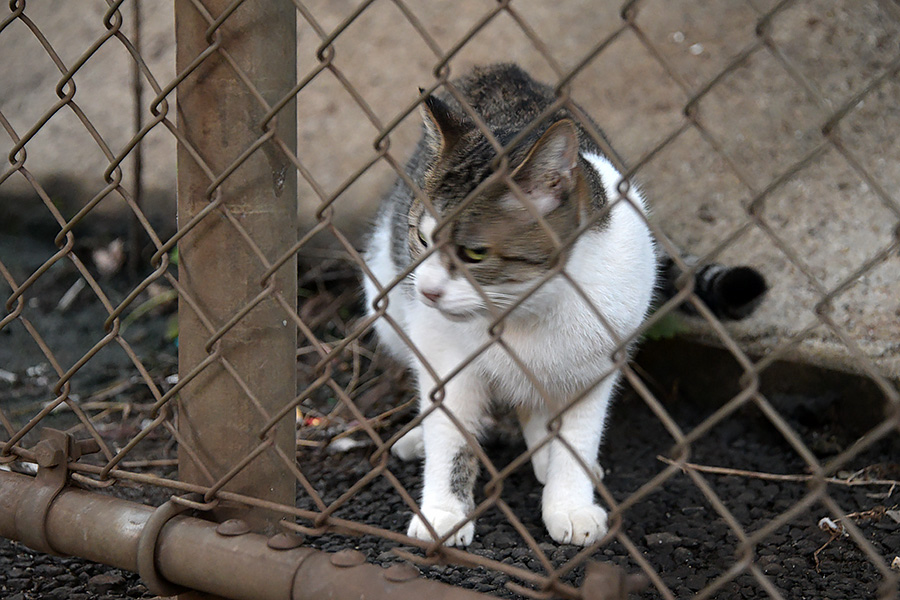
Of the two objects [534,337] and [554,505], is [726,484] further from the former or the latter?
[534,337]

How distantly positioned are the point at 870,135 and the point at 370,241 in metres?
1.92

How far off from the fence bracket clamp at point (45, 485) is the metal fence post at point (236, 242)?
25cm

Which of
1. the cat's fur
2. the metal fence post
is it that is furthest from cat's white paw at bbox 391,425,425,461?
the metal fence post

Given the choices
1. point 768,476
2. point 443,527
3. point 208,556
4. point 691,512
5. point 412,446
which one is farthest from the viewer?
point 412,446

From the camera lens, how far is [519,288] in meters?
1.92

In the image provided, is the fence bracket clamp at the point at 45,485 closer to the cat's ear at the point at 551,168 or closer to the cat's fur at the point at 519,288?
the cat's fur at the point at 519,288

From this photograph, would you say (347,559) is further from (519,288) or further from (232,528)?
(519,288)

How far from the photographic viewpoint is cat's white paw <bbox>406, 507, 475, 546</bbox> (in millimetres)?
2080

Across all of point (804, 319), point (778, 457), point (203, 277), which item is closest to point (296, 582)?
point (203, 277)

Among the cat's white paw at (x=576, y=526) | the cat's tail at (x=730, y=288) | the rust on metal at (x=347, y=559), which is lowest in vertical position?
the cat's white paw at (x=576, y=526)

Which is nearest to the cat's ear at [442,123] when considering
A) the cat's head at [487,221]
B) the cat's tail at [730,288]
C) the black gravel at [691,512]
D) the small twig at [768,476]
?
the cat's head at [487,221]

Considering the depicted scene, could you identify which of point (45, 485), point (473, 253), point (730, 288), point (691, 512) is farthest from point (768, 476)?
point (45, 485)

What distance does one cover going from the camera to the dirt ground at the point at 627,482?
6.34 ft

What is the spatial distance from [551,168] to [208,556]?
103 centimetres
